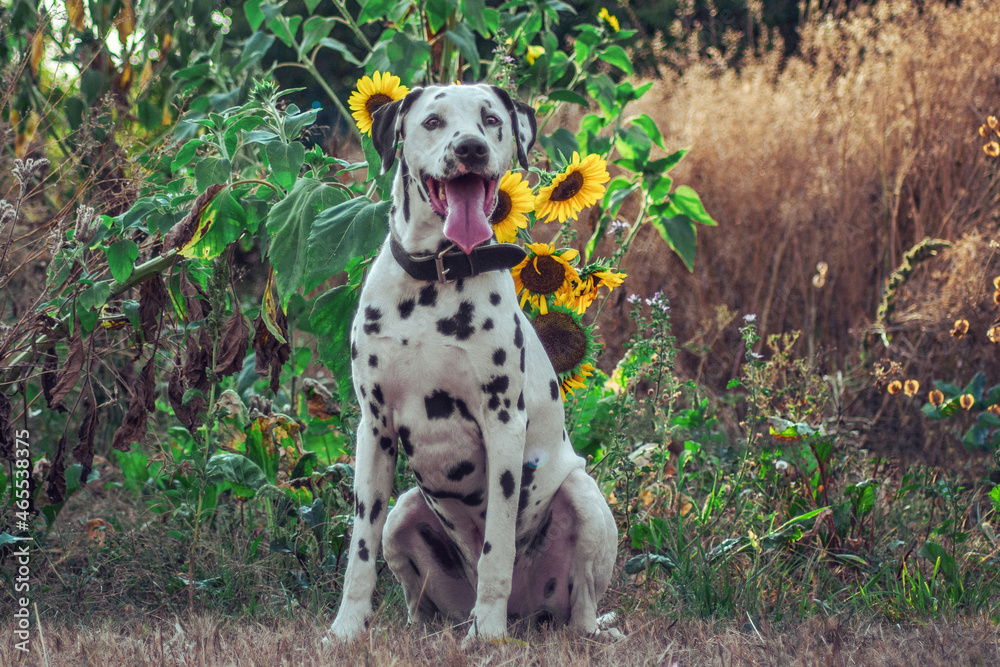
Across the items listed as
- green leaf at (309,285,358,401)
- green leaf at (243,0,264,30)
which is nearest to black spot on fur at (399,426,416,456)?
green leaf at (309,285,358,401)

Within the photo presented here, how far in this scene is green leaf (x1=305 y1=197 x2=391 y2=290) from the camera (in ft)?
8.60

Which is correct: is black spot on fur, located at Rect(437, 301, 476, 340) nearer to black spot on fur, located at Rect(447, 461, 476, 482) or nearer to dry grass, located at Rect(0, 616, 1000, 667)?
black spot on fur, located at Rect(447, 461, 476, 482)

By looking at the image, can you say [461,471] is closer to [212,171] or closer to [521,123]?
[521,123]

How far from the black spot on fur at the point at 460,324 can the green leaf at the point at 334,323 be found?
0.68m

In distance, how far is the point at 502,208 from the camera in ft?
9.11

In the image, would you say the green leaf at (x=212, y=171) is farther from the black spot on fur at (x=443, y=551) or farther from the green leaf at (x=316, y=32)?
the black spot on fur at (x=443, y=551)

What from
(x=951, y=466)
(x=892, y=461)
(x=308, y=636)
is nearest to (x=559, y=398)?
(x=308, y=636)

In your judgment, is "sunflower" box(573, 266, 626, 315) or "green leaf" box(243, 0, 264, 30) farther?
"green leaf" box(243, 0, 264, 30)

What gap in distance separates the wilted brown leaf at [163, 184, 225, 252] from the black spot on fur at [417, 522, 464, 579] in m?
1.13

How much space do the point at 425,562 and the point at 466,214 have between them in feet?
3.61

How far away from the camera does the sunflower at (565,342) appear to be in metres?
3.04

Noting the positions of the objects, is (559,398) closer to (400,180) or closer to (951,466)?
(400,180)

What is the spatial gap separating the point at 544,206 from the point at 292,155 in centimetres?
83

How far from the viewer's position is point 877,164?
5.48 metres
